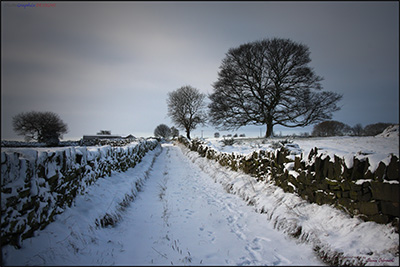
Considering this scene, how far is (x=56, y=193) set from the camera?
2711 mm

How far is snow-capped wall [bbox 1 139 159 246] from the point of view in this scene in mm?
2000

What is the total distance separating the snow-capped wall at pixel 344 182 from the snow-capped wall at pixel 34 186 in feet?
15.5

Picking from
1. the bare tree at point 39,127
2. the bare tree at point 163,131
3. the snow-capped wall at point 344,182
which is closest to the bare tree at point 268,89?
the snow-capped wall at point 344,182

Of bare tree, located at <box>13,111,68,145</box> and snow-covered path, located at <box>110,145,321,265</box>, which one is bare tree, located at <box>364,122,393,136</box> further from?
bare tree, located at <box>13,111,68,145</box>

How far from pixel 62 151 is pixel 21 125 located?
19.6 m

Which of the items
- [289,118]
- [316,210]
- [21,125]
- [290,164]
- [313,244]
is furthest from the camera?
[21,125]

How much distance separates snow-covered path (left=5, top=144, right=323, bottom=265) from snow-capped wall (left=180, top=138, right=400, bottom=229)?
3.25 ft

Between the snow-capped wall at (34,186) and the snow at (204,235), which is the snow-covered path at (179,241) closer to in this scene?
the snow at (204,235)

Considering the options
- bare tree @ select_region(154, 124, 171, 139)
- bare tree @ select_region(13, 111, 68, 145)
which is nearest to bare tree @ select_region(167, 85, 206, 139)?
bare tree @ select_region(13, 111, 68, 145)

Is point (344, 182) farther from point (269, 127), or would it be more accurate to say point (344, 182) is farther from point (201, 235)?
point (269, 127)

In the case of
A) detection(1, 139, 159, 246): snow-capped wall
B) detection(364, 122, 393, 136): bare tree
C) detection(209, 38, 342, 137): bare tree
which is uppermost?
detection(209, 38, 342, 137): bare tree

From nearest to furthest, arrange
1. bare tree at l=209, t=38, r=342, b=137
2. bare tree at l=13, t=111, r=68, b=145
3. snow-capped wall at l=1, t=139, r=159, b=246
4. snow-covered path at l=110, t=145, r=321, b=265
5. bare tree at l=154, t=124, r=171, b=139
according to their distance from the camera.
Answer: snow-capped wall at l=1, t=139, r=159, b=246 → snow-covered path at l=110, t=145, r=321, b=265 → bare tree at l=209, t=38, r=342, b=137 → bare tree at l=13, t=111, r=68, b=145 → bare tree at l=154, t=124, r=171, b=139

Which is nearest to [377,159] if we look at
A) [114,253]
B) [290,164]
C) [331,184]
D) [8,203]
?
[331,184]

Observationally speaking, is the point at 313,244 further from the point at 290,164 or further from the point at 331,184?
the point at 290,164
